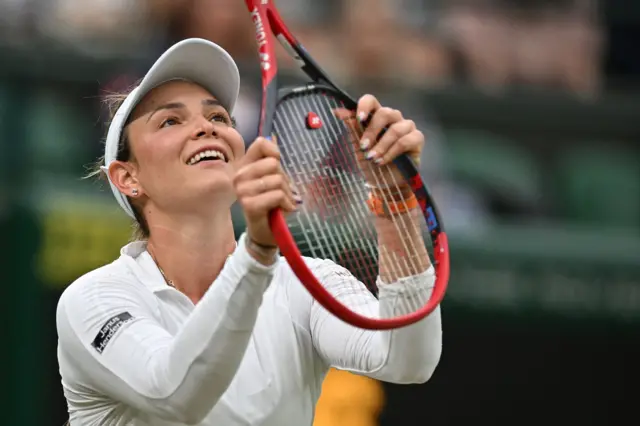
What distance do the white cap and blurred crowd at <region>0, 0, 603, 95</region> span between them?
292 centimetres

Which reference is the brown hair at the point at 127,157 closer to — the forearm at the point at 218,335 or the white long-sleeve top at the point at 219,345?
the white long-sleeve top at the point at 219,345

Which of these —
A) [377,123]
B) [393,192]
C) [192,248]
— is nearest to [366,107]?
[377,123]

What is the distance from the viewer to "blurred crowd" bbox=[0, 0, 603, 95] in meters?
6.67

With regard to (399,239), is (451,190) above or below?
below

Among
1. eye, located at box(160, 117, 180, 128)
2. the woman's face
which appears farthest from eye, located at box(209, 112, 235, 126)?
eye, located at box(160, 117, 180, 128)

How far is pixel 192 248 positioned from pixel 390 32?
410 centimetres

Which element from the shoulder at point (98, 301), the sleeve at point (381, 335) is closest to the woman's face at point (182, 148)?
the shoulder at point (98, 301)

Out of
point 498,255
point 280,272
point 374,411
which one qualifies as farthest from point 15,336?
point 280,272

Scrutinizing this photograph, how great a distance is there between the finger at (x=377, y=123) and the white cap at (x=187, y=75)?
0.55 metres

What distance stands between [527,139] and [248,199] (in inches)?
179

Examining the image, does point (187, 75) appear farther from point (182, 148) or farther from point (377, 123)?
point (377, 123)

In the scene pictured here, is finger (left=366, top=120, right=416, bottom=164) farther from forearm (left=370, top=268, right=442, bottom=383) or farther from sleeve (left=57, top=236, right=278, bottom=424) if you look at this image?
sleeve (left=57, top=236, right=278, bottom=424)

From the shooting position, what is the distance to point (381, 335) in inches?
126

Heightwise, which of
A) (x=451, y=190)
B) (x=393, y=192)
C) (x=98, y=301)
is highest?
(x=393, y=192)
